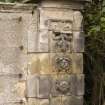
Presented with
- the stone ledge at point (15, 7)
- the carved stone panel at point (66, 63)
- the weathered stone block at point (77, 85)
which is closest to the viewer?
the stone ledge at point (15, 7)

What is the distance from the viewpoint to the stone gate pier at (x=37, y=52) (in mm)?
5785

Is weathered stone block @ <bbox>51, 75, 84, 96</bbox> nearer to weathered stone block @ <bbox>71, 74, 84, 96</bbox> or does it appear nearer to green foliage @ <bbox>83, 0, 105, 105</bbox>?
weathered stone block @ <bbox>71, 74, 84, 96</bbox>

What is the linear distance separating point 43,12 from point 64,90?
118 cm

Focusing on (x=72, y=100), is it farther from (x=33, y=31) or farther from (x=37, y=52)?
(x=33, y=31)

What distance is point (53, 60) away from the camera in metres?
5.83

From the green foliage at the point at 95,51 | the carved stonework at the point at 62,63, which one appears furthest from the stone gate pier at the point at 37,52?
the green foliage at the point at 95,51

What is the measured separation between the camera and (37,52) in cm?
579

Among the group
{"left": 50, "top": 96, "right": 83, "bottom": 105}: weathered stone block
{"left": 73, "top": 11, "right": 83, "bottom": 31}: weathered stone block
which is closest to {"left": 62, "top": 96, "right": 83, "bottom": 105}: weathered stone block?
{"left": 50, "top": 96, "right": 83, "bottom": 105}: weathered stone block

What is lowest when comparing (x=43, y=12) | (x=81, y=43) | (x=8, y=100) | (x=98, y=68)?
(x=8, y=100)

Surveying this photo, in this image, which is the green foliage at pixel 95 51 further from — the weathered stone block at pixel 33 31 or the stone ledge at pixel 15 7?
the stone ledge at pixel 15 7

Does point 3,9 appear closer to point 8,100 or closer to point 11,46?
point 11,46

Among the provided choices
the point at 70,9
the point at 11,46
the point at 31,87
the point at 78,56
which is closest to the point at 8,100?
Result: the point at 31,87

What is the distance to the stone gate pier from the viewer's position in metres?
5.79

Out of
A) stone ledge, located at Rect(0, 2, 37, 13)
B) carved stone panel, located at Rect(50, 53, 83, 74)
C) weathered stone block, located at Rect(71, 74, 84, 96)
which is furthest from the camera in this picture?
weathered stone block, located at Rect(71, 74, 84, 96)
